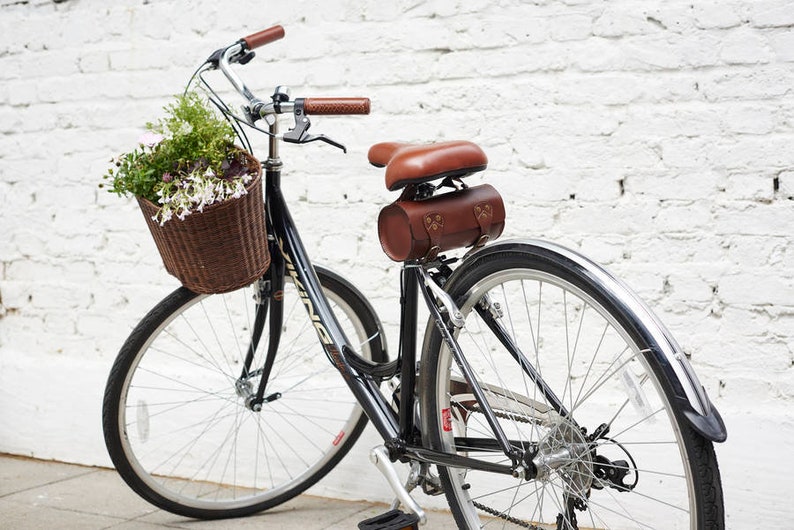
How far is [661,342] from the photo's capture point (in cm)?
164

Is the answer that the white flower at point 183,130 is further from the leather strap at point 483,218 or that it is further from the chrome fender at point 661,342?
the chrome fender at point 661,342

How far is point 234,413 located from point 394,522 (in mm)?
1198

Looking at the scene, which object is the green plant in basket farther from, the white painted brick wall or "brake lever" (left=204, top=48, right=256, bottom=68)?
the white painted brick wall

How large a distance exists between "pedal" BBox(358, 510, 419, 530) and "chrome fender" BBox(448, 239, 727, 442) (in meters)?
0.68

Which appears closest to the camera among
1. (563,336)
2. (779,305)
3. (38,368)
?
(779,305)

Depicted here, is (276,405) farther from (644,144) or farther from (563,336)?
(644,144)

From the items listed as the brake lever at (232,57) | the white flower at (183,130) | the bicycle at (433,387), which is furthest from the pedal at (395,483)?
the brake lever at (232,57)

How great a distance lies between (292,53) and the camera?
116 inches

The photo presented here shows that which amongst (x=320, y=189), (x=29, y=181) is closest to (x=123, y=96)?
(x=29, y=181)

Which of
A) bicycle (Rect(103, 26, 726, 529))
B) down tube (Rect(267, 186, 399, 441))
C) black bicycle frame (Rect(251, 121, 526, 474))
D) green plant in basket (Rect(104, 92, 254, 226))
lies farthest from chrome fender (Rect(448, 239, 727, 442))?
green plant in basket (Rect(104, 92, 254, 226))

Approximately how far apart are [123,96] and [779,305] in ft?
7.38


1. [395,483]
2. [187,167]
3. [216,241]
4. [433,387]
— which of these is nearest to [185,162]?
[187,167]

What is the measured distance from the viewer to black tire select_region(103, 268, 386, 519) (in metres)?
2.80

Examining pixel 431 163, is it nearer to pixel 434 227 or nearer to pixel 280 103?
pixel 434 227
